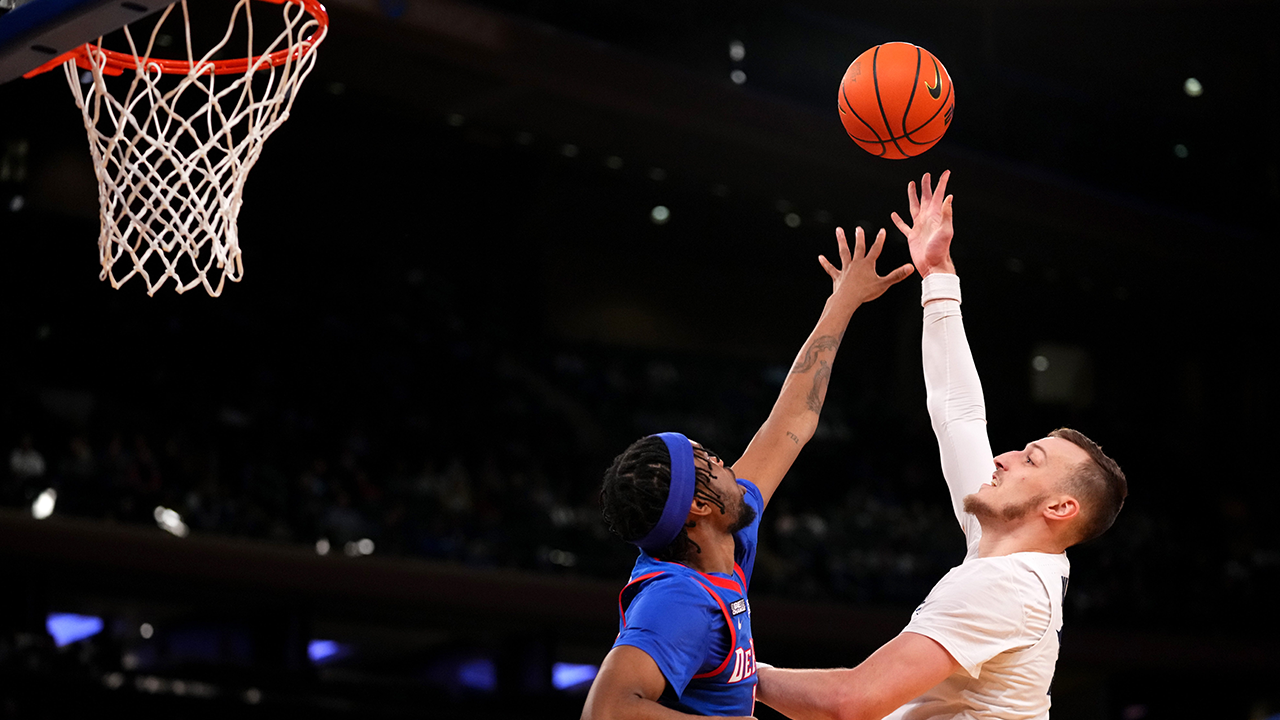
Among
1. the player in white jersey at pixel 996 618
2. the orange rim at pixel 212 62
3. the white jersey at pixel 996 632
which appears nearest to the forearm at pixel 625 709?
the player in white jersey at pixel 996 618

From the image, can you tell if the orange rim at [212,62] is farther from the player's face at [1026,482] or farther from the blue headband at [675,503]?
the player's face at [1026,482]

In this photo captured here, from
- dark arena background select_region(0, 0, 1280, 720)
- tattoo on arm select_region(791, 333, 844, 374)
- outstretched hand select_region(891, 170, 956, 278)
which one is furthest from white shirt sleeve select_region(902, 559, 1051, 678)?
dark arena background select_region(0, 0, 1280, 720)

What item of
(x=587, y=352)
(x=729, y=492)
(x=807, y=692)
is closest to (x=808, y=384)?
(x=729, y=492)

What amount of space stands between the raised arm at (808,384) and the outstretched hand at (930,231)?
15cm

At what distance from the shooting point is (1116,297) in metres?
16.0

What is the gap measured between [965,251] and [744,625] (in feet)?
42.4

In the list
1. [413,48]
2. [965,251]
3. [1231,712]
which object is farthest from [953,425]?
[965,251]

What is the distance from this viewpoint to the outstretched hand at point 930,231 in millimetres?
3154

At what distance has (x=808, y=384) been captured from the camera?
296 cm

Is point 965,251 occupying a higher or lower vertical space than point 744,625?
higher

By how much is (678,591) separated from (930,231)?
4.67 feet

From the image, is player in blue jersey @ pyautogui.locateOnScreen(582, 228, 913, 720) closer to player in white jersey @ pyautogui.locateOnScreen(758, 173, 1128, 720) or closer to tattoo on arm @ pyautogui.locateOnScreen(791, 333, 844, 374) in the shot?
player in white jersey @ pyautogui.locateOnScreen(758, 173, 1128, 720)

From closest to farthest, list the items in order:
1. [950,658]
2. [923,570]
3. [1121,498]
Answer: [950,658], [1121,498], [923,570]

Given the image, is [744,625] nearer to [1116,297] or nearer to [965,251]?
[965,251]
